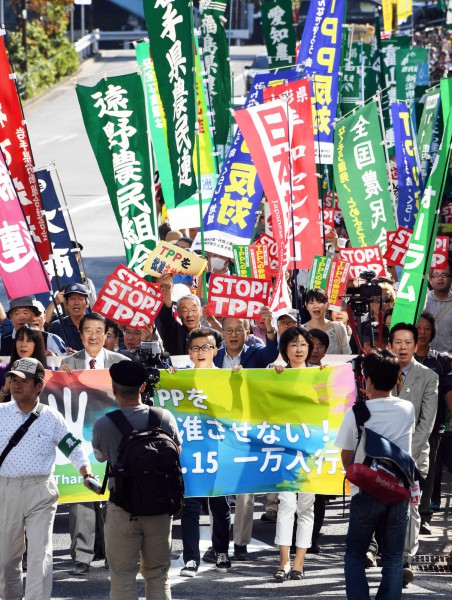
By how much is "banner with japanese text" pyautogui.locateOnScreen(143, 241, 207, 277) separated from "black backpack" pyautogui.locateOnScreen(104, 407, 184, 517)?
4355 mm

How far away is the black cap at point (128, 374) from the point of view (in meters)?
7.62

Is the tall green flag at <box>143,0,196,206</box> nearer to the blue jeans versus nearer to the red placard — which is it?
the red placard

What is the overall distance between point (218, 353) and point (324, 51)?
22.6 feet

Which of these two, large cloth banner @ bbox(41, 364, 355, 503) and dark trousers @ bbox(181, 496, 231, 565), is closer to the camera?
dark trousers @ bbox(181, 496, 231, 565)

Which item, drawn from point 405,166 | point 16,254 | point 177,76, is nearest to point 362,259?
point 177,76

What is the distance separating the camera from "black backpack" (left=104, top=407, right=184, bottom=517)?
293 inches

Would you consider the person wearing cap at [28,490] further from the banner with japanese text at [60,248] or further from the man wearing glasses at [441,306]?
the man wearing glasses at [441,306]

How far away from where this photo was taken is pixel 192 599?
870 cm

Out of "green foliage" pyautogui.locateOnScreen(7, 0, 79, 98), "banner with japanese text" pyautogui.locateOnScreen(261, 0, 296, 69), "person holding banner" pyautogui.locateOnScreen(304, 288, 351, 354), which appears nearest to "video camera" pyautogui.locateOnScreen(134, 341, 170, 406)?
"person holding banner" pyautogui.locateOnScreen(304, 288, 351, 354)

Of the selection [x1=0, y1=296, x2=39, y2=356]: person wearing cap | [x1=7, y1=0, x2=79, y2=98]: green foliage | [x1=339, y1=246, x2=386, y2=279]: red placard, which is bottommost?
[x1=7, y1=0, x2=79, y2=98]: green foliage

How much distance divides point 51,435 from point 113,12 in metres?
55.4

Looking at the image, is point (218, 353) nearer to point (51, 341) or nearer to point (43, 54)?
point (51, 341)

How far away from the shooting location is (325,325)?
11805mm

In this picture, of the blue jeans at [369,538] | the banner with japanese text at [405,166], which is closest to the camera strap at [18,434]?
the blue jeans at [369,538]
